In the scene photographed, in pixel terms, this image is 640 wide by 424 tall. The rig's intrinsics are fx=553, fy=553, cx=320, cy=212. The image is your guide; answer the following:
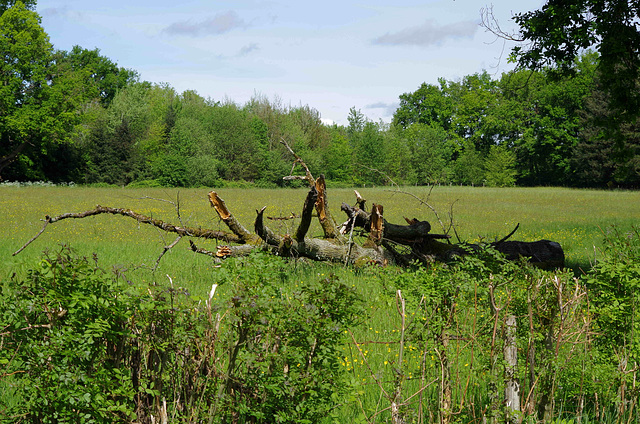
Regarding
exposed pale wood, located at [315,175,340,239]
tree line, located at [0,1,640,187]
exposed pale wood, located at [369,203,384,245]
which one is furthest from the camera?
tree line, located at [0,1,640,187]

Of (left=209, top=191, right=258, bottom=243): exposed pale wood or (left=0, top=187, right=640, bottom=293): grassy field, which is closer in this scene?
(left=209, top=191, right=258, bottom=243): exposed pale wood

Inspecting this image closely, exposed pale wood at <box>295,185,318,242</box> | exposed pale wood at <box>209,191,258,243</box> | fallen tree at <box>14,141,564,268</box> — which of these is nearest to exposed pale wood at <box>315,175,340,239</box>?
fallen tree at <box>14,141,564,268</box>

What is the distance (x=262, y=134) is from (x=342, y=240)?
73.6m

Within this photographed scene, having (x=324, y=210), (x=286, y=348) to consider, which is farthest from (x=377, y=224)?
(x=286, y=348)

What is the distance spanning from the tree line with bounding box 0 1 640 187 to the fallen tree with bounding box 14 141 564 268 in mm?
49490

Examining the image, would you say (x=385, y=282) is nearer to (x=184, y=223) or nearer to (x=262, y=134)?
(x=184, y=223)

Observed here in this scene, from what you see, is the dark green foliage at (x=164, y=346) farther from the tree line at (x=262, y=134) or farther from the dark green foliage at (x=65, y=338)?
the tree line at (x=262, y=134)

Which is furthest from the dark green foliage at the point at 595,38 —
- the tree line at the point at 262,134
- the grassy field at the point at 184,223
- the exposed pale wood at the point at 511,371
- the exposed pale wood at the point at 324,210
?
the tree line at the point at 262,134

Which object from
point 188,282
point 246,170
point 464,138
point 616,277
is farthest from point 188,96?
A: point 616,277

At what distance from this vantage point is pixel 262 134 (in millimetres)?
83438

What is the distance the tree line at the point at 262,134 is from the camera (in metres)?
60.7

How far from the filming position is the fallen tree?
1072cm

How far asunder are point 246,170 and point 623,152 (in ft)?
229

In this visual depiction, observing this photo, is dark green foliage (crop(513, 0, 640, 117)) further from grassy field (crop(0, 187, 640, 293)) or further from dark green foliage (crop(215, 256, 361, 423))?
dark green foliage (crop(215, 256, 361, 423))
